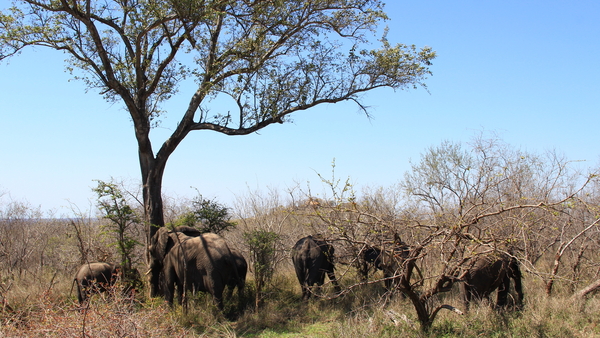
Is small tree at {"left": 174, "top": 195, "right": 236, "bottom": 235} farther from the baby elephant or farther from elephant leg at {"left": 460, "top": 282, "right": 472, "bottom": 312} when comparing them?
elephant leg at {"left": 460, "top": 282, "right": 472, "bottom": 312}

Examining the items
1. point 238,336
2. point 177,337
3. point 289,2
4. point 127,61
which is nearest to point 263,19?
point 289,2

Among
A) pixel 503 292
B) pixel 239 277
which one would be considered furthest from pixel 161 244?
pixel 503 292

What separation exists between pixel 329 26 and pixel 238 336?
31.9 ft

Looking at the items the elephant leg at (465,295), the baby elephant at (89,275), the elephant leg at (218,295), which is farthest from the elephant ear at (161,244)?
the elephant leg at (465,295)

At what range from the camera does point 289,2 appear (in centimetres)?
1374

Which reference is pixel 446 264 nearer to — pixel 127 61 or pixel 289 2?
pixel 289 2

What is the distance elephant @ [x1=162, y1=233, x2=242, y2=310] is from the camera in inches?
412

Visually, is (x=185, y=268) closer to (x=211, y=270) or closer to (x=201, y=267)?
(x=201, y=267)

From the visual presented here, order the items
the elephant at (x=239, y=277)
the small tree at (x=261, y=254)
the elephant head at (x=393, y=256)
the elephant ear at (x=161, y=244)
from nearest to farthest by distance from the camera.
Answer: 1. the elephant head at (x=393, y=256)
2. the elephant at (x=239, y=277)
3. the small tree at (x=261, y=254)
4. the elephant ear at (x=161, y=244)

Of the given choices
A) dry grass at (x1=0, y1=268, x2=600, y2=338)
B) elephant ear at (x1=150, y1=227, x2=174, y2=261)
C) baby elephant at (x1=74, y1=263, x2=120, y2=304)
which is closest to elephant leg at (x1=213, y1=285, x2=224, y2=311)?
dry grass at (x1=0, y1=268, x2=600, y2=338)

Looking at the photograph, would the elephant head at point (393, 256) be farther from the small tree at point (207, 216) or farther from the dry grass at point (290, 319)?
the small tree at point (207, 216)

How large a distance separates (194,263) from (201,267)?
0.27 m

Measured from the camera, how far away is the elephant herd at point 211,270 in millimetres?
9180

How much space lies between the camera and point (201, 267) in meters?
10.7
